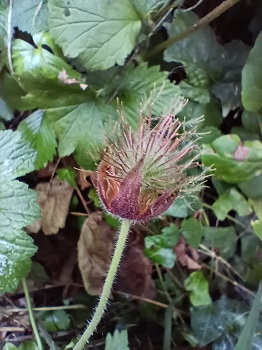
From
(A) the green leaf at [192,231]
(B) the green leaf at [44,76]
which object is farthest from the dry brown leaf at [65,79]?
(A) the green leaf at [192,231]

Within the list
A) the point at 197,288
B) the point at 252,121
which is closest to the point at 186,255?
the point at 197,288

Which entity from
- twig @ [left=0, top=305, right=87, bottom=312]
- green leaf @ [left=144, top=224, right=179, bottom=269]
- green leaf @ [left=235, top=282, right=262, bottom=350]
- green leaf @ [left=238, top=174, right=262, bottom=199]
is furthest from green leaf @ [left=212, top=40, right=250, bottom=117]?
twig @ [left=0, top=305, right=87, bottom=312]

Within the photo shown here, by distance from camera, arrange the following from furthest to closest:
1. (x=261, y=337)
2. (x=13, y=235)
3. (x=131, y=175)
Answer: (x=261, y=337)
(x=13, y=235)
(x=131, y=175)

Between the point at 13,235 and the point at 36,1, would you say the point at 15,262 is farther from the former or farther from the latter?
the point at 36,1

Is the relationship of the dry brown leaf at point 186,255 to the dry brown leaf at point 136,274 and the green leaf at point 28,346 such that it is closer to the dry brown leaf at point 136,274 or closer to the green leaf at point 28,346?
the dry brown leaf at point 136,274

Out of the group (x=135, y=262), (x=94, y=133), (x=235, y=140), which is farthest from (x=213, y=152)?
(x=135, y=262)

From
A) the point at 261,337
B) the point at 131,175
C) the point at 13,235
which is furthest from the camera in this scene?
the point at 261,337

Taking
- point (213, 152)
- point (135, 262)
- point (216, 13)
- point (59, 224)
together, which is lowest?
point (135, 262)
